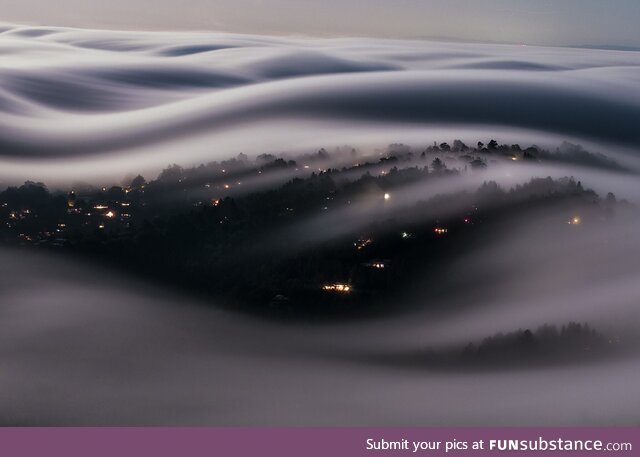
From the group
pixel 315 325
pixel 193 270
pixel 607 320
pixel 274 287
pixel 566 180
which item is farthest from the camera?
A: pixel 566 180

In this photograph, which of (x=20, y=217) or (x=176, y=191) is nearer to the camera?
(x=20, y=217)

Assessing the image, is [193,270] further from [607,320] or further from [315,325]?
[607,320]

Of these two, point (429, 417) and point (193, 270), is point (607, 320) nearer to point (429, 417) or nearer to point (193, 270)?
point (429, 417)

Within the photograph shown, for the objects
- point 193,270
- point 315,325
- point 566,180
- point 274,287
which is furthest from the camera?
point 566,180

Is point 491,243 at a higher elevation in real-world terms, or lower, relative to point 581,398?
higher

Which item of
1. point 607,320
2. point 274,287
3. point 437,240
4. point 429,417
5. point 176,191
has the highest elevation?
point 176,191

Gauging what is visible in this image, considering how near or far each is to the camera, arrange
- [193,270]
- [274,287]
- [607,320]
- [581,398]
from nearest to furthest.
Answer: [581,398] → [607,320] → [274,287] → [193,270]

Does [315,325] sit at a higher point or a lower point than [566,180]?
lower

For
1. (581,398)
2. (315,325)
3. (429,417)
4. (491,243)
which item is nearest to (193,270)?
(315,325)

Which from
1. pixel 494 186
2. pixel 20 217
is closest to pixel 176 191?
pixel 20 217
